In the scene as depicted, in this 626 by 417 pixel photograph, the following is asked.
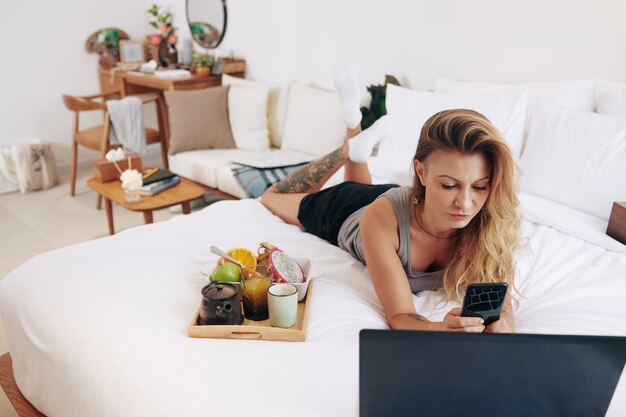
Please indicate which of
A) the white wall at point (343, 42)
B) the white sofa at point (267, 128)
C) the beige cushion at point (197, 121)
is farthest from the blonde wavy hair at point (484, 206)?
the beige cushion at point (197, 121)

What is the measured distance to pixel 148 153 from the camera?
4980 mm

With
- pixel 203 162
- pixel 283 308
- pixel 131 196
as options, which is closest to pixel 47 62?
pixel 203 162

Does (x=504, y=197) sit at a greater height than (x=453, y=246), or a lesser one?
greater

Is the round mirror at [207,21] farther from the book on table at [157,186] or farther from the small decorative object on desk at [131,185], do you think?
the small decorative object on desk at [131,185]

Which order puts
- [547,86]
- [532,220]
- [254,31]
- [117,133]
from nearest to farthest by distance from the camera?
[532,220]
[547,86]
[117,133]
[254,31]

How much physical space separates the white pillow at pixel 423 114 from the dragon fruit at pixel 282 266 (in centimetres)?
90

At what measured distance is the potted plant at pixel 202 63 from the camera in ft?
13.5

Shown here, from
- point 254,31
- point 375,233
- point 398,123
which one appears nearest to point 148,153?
point 254,31

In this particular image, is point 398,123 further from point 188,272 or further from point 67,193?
point 67,193

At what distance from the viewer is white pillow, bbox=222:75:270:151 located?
359 centimetres

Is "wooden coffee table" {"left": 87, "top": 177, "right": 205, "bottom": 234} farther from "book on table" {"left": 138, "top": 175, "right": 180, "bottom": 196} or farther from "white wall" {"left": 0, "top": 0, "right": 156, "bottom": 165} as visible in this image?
"white wall" {"left": 0, "top": 0, "right": 156, "bottom": 165}

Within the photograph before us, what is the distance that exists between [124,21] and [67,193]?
69.7 inches

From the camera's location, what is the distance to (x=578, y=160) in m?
1.92

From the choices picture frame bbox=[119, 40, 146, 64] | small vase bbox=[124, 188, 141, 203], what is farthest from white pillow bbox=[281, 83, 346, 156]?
picture frame bbox=[119, 40, 146, 64]
